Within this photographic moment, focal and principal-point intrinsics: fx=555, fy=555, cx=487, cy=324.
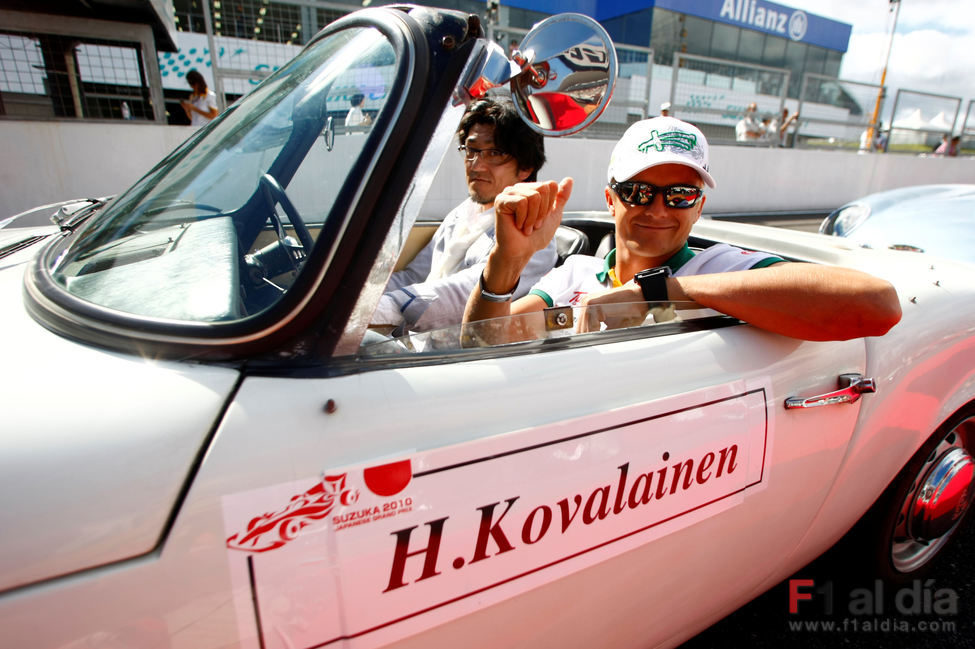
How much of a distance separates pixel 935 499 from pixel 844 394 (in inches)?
34.2

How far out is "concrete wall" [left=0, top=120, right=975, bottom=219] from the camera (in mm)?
6328

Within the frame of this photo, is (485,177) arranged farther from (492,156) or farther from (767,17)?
(767,17)

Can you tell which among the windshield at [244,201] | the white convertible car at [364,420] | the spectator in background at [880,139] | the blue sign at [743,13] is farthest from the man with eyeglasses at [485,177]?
the blue sign at [743,13]

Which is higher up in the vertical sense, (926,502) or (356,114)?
(356,114)

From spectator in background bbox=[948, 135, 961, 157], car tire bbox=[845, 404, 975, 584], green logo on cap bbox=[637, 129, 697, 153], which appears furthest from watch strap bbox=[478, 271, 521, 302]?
spectator in background bbox=[948, 135, 961, 157]

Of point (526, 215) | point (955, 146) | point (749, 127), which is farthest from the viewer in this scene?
point (955, 146)

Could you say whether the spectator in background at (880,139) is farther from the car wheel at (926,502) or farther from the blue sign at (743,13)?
the car wheel at (926,502)

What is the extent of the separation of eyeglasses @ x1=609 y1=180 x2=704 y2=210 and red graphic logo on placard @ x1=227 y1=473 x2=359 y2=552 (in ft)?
3.84

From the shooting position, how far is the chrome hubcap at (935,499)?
1.77 metres

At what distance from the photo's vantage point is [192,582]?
71cm

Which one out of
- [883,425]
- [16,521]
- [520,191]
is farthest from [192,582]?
[883,425]

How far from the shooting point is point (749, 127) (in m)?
11.1

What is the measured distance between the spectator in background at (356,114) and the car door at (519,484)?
1.42 ft

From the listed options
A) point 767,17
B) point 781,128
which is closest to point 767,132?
point 781,128
